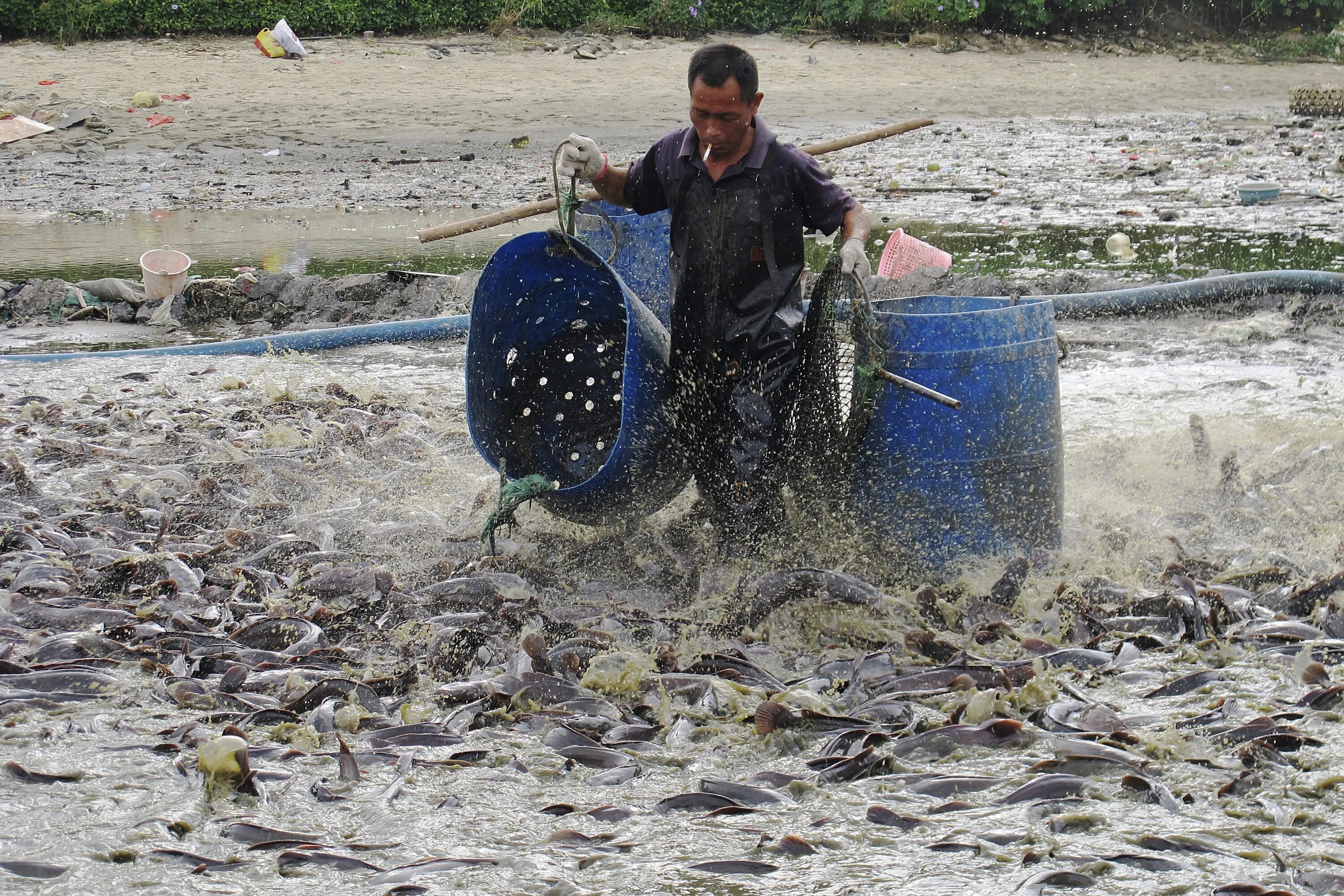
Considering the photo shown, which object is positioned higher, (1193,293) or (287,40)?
(287,40)

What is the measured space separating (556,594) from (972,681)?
1473mm

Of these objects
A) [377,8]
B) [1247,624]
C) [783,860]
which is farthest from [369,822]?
[377,8]

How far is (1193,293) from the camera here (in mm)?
7633

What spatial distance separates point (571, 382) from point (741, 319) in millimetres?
1016

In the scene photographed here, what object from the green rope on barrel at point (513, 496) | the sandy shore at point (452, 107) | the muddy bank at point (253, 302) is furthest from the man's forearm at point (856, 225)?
the sandy shore at point (452, 107)

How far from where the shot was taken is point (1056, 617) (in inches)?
153

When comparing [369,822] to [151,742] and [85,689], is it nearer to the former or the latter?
[151,742]

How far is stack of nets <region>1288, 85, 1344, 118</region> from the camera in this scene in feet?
61.9

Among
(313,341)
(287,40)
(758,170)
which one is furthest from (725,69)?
(287,40)

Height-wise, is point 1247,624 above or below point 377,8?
below

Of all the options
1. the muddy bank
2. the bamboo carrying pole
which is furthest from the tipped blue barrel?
the muddy bank

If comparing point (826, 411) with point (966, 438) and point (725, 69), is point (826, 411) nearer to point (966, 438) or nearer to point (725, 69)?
point (966, 438)

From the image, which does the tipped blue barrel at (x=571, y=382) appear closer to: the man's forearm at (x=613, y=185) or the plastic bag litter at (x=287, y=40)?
the man's forearm at (x=613, y=185)

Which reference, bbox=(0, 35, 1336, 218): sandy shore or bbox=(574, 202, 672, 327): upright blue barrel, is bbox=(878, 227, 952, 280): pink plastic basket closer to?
bbox=(574, 202, 672, 327): upright blue barrel
